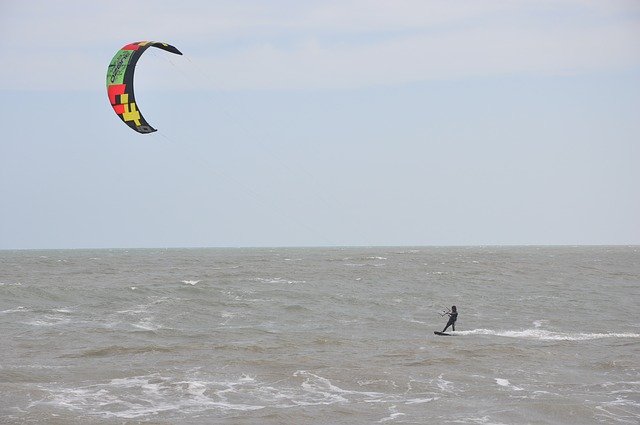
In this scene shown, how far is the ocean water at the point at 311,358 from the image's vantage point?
1481cm

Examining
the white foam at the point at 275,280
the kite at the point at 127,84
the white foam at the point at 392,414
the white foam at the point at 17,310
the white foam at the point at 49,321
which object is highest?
the kite at the point at 127,84

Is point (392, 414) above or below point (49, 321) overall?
below

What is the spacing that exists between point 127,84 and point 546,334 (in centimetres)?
1444

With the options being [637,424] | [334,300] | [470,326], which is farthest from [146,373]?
[334,300]

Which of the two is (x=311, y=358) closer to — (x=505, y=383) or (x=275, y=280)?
(x=505, y=383)

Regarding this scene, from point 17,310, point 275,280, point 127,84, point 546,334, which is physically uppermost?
point 127,84

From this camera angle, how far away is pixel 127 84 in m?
18.9

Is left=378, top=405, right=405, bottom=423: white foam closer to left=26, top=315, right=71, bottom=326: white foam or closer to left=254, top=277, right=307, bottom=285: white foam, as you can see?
left=26, top=315, right=71, bottom=326: white foam

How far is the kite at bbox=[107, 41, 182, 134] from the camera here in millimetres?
18469

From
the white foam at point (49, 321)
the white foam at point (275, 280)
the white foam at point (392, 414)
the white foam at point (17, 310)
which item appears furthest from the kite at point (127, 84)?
the white foam at point (275, 280)

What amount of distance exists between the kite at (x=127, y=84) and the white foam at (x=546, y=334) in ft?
38.6

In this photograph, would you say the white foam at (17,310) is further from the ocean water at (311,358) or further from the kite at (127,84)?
the kite at (127,84)

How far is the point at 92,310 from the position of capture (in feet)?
97.1

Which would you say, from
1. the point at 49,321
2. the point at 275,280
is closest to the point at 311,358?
the point at 49,321
